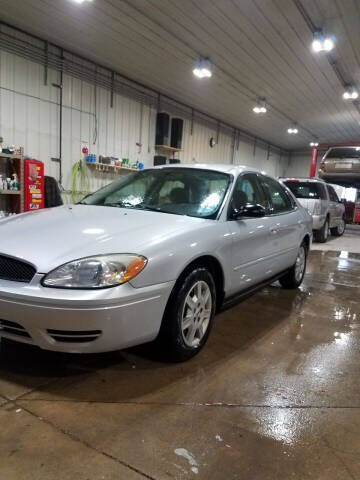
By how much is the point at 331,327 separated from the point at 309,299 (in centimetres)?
82

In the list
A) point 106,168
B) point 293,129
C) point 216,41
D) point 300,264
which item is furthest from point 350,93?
point 300,264

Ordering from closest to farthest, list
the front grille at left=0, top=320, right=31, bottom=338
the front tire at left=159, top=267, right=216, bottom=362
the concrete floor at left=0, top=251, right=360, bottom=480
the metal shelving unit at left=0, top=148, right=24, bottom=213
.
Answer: the concrete floor at left=0, top=251, right=360, bottom=480, the front grille at left=0, top=320, right=31, bottom=338, the front tire at left=159, top=267, right=216, bottom=362, the metal shelving unit at left=0, top=148, right=24, bottom=213

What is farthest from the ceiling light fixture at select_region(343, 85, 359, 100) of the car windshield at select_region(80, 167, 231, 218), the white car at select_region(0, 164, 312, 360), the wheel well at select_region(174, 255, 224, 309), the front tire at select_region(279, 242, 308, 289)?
the wheel well at select_region(174, 255, 224, 309)

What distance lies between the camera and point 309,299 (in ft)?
12.8

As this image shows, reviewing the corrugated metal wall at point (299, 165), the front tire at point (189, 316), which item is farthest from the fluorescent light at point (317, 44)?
the corrugated metal wall at point (299, 165)

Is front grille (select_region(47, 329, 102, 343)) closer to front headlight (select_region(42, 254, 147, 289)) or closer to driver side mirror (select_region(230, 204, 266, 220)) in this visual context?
front headlight (select_region(42, 254, 147, 289))

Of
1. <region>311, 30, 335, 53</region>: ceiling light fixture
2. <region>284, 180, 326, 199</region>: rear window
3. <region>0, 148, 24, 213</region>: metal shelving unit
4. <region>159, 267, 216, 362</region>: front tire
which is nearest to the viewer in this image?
<region>159, 267, 216, 362</region>: front tire

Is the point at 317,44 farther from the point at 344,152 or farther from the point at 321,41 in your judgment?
the point at 344,152

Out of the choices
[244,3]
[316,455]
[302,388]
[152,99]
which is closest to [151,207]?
[302,388]

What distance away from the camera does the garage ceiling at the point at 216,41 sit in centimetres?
529

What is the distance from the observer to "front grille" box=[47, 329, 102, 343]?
1764 mm

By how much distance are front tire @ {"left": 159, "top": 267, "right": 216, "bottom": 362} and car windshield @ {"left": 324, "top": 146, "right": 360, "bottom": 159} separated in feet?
30.0

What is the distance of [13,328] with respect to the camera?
1.83 m

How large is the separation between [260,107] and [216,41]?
4278 millimetres
